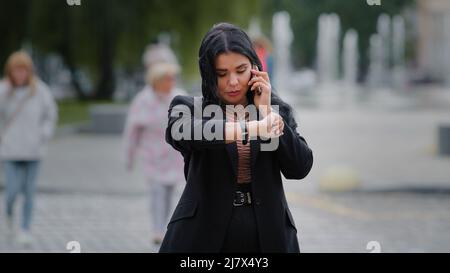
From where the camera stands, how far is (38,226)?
9992 millimetres

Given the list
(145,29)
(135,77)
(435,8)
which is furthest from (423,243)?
(435,8)

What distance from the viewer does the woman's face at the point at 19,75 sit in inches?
352

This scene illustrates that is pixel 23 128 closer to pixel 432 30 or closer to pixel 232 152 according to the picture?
pixel 232 152

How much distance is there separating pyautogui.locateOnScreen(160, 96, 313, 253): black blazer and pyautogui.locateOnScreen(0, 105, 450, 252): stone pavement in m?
5.06

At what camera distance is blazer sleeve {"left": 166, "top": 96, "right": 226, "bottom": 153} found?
3102 mm

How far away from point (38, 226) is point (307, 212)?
2.88 metres

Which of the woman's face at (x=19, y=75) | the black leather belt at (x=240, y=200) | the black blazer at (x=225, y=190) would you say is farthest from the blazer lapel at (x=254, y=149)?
the woman's face at (x=19, y=75)

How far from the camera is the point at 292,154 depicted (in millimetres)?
3191

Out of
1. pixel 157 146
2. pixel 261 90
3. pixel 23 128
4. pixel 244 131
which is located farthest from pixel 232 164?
pixel 23 128

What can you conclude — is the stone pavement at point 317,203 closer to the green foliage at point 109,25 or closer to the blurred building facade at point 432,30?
the green foliage at point 109,25

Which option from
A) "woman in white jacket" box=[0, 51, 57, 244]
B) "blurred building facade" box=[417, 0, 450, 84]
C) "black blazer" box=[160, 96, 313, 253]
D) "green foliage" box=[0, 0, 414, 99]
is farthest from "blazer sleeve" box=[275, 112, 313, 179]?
"blurred building facade" box=[417, 0, 450, 84]

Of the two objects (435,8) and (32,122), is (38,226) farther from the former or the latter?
(435,8)

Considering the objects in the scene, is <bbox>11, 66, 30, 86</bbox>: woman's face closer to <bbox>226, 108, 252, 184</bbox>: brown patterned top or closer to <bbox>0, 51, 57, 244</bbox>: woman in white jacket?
<bbox>0, 51, 57, 244</bbox>: woman in white jacket

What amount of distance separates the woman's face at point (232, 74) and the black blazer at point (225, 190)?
129mm
